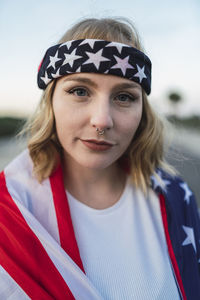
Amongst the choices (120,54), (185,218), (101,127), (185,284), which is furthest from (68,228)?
(120,54)

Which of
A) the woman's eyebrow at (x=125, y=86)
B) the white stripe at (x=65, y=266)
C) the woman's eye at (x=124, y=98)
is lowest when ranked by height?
the white stripe at (x=65, y=266)

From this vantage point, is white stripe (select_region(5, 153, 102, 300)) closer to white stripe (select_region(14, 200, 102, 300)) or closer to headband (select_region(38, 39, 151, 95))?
white stripe (select_region(14, 200, 102, 300))

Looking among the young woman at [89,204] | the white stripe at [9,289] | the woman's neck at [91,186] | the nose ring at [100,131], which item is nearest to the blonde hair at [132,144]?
the young woman at [89,204]

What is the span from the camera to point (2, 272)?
1097 mm

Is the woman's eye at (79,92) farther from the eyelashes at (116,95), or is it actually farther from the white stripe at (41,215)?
the white stripe at (41,215)

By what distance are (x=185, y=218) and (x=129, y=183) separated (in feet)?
1.42

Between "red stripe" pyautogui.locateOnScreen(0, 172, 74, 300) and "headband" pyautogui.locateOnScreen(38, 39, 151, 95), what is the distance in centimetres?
79

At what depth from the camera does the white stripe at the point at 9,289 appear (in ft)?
3.54

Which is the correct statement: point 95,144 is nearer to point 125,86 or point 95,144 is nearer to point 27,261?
point 125,86

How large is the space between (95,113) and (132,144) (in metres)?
0.69

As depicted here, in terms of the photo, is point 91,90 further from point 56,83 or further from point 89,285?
point 89,285

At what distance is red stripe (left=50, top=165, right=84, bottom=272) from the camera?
1279 mm

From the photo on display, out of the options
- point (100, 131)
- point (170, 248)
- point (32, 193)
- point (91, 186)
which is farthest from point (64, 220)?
point (170, 248)

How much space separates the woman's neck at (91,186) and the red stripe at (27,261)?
445 mm
